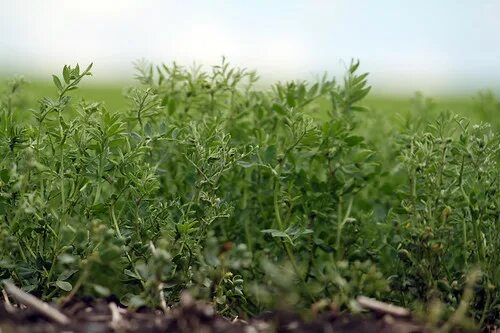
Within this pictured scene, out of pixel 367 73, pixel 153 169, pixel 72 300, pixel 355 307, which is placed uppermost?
pixel 367 73

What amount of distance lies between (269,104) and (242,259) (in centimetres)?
188

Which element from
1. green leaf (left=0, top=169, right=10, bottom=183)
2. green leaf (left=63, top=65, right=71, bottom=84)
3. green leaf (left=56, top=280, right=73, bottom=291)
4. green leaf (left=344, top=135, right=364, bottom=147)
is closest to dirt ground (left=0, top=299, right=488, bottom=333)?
green leaf (left=56, top=280, right=73, bottom=291)

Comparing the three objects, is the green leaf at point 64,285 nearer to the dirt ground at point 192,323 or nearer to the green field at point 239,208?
the green field at point 239,208

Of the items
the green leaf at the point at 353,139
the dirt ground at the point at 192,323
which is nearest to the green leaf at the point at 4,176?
the dirt ground at the point at 192,323

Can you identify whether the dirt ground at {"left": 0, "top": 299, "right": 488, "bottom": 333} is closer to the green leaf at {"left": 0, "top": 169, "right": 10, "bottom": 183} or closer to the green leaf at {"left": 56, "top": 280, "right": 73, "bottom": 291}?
the green leaf at {"left": 56, "top": 280, "right": 73, "bottom": 291}

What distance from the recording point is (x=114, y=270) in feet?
10.7

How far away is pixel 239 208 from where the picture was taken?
416 centimetres

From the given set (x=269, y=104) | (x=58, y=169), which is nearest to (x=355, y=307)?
(x=58, y=169)

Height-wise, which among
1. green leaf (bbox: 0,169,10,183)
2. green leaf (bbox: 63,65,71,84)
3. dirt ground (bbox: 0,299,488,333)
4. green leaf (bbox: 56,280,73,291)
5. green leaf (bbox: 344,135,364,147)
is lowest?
green leaf (bbox: 56,280,73,291)

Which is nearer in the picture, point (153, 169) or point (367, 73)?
point (153, 169)

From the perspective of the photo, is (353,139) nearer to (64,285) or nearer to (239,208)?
(239,208)

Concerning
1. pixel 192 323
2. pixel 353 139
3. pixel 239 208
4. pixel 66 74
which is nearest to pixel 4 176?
pixel 66 74

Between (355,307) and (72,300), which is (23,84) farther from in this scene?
(355,307)

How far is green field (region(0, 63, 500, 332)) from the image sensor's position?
3.35m
